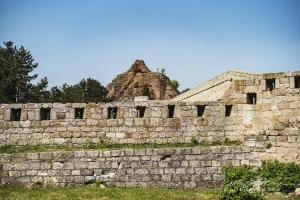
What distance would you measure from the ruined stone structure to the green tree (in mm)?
22099

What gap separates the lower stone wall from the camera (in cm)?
1341

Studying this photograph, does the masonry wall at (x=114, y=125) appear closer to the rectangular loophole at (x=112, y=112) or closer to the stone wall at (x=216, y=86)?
the rectangular loophole at (x=112, y=112)

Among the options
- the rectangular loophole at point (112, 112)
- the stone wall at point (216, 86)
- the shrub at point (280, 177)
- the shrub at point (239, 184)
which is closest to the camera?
the shrub at point (239, 184)

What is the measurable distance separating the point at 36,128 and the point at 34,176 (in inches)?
93.2

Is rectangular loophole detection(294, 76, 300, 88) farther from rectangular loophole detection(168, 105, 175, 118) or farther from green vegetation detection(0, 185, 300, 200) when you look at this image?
rectangular loophole detection(168, 105, 175, 118)

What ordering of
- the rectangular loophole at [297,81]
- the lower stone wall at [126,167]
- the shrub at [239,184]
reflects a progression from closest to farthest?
the shrub at [239,184], the lower stone wall at [126,167], the rectangular loophole at [297,81]

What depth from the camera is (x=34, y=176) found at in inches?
530

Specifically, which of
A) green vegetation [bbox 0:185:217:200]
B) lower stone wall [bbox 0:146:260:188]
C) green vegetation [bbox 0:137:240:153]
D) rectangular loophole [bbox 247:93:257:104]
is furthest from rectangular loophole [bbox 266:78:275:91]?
green vegetation [bbox 0:185:217:200]

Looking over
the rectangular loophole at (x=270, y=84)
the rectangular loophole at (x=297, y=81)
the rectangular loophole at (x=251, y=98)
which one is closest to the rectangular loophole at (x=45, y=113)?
the rectangular loophole at (x=251, y=98)

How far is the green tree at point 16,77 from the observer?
36000 millimetres

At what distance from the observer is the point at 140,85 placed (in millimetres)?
44125

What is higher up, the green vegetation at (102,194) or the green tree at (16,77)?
the green tree at (16,77)

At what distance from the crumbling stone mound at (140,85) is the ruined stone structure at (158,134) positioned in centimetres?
2703

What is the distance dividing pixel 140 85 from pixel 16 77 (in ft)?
45.6
